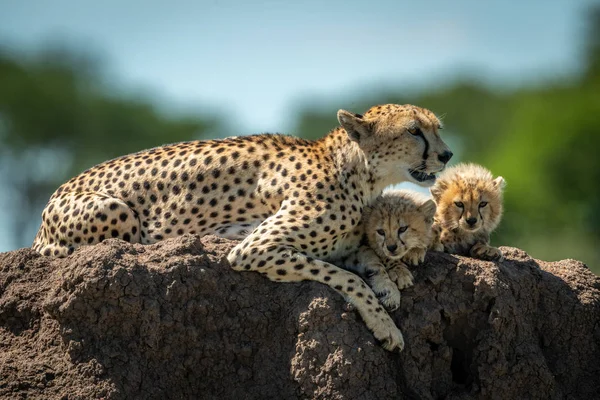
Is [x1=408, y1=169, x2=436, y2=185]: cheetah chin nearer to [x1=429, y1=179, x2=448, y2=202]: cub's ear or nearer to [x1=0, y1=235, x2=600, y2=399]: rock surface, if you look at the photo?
[x1=429, y1=179, x2=448, y2=202]: cub's ear

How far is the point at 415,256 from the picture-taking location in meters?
5.67

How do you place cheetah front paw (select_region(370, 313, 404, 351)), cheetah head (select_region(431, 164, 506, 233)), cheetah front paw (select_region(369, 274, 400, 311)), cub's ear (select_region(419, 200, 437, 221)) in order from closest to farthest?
1. cheetah front paw (select_region(370, 313, 404, 351))
2. cheetah front paw (select_region(369, 274, 400, 311))
3. cub's ear (select_region(419, 200, 437, 221))
4. cheetah head (select_region(431, 164, 506, 233))

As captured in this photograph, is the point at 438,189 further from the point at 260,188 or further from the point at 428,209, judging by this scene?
the point at 260,188

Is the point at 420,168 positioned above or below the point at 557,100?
below

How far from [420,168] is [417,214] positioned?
0.34 meters

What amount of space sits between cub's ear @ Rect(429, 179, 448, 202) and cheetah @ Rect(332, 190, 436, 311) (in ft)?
0.92

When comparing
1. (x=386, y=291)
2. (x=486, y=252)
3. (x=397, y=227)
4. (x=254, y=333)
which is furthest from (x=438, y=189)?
(x=254, y=333)

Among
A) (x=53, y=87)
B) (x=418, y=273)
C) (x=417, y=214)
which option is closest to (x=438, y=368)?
(x=418, y=273)

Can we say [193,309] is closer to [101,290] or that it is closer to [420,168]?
[101,290]

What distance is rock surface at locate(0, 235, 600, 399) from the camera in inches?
201

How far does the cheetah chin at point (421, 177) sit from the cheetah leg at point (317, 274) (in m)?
0.86

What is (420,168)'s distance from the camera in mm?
5973

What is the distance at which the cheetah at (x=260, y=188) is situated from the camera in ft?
19.3

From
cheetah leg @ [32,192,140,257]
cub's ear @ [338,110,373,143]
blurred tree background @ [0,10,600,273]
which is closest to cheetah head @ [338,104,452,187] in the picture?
cub's ear @ [338,110,373,143]
